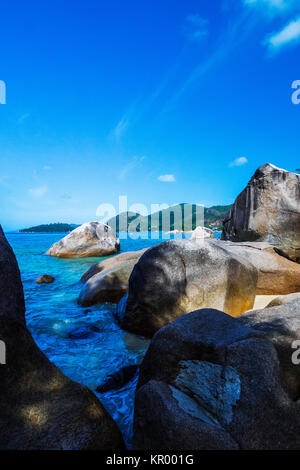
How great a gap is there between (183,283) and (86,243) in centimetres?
1718

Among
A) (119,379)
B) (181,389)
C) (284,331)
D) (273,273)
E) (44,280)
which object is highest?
(284,331)

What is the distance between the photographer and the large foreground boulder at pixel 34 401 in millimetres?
2027

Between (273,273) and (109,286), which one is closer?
(273,273)

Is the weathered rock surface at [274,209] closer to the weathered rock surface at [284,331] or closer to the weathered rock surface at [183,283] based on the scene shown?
the weathered rock surface at [183,283]

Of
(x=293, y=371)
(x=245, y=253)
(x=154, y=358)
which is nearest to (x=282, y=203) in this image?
(x=245, y=253)

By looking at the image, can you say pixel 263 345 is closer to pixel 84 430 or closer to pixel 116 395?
pixel 84 430

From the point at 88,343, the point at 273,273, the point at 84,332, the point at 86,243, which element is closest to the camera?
the point at 88,343

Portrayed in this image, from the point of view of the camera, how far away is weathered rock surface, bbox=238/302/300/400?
2482mm

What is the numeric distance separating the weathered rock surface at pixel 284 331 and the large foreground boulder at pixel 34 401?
182 cm

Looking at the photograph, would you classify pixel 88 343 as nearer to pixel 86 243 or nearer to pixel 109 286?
pixel 109 286

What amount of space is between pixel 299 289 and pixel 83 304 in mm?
6662

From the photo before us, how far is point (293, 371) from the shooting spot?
2.50m

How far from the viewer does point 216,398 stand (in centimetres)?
217

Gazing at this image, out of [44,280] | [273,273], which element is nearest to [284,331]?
[273,273]
